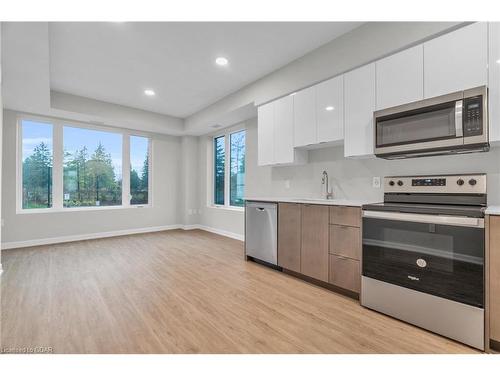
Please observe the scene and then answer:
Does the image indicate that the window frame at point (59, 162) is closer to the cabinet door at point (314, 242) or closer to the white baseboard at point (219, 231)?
the white baseboard at point (219, 231)

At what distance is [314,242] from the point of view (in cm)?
278

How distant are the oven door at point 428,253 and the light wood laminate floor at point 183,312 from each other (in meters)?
0.36

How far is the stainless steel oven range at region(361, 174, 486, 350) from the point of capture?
1.73m

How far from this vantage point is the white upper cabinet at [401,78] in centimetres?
217

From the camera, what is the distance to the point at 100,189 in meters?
5.46

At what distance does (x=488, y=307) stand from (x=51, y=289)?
385 centimetres

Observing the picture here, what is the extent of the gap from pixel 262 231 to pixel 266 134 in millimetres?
1431

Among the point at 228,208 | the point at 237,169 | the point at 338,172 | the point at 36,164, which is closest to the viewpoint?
the point at 338,172

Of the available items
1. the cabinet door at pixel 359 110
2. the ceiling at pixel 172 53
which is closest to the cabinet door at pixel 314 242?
the cabinet door at pixel 359 110

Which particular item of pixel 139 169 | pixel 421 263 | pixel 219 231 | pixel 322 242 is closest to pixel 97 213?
pixel 139 169

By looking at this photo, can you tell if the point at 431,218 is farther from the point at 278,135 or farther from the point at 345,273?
the point at 278,135

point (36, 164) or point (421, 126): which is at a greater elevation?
point (421, 126)

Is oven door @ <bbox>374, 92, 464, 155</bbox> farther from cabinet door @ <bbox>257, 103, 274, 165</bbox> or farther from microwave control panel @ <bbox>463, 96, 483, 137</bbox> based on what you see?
cabinet door @ <bbox>257, 103, 274, 165</bbox>
